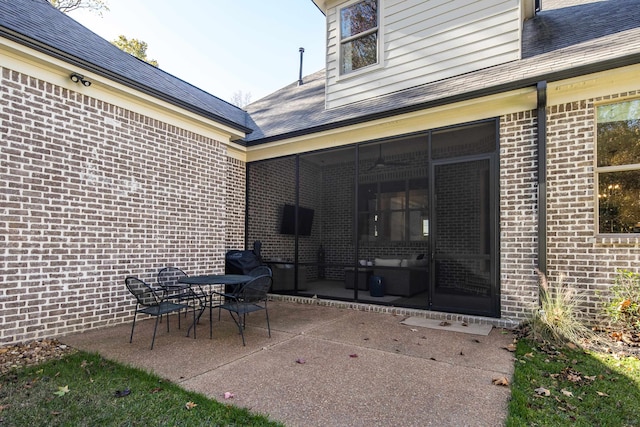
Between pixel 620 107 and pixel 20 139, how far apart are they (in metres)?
7.14

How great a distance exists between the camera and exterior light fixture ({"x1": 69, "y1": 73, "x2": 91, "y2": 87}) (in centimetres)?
432

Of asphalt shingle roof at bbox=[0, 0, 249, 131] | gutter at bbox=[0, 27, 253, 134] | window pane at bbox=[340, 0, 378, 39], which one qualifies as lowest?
gutter at bbox=[0, 27, 253, 134]

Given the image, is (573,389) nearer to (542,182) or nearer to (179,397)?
(542,182)

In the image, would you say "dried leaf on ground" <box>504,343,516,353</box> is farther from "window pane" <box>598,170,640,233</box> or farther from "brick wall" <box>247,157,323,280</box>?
"brick wall" <box>247,157,323,280</box>

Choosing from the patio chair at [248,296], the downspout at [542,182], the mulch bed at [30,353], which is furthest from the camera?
the downspout at [542,182]

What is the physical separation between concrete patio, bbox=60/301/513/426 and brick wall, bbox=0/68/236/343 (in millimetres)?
515

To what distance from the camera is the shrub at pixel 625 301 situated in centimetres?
385

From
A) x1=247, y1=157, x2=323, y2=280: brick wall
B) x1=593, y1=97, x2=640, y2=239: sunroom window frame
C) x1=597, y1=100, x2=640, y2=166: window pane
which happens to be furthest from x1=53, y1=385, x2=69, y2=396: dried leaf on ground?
x1=597, y1=100, x2=640, y2=166: window pane

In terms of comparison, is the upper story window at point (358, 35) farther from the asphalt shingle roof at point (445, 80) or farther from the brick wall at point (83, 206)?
the brick wall at point (83, 206)

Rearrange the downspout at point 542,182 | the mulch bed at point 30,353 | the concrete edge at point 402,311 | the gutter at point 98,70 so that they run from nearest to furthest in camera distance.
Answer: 1. the mulch bed at point 30,353
2. the gutter at point 98,70
3. the downspout at point 542,182
4. the concrete edge at point 402,311

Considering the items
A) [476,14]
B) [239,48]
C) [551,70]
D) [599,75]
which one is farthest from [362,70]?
[239,48]

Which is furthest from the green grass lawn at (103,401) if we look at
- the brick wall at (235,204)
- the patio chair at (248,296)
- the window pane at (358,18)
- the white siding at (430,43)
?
the window pane at (358,18)

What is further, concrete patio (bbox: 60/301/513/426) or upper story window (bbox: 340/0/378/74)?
upper story window (bbox: 340/0/378/74)

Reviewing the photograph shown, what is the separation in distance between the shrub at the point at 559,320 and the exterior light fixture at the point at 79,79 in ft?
20.8
